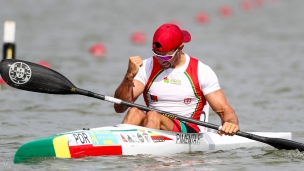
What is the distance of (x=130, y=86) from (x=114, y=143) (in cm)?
73

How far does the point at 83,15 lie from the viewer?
2939cm

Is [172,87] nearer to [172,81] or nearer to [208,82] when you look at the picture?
[172,81]

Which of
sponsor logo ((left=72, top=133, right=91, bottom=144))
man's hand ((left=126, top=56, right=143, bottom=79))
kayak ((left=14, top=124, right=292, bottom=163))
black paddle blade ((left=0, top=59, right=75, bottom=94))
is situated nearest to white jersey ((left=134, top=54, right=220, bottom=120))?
kayak ((left=14, top=124, right=292, bottom=163))

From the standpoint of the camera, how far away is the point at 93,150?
8.48 m

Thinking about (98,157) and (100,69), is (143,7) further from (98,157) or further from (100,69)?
(98,157)

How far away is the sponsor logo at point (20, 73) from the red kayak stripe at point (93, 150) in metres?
1.15

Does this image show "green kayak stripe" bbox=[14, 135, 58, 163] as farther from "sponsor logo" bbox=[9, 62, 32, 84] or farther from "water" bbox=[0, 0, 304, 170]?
"sponsor logo" bbox=[9, 62, 32, 84]

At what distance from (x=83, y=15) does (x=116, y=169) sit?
70.1ft

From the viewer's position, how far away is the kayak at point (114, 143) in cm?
832

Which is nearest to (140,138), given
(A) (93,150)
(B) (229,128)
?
(A) (93,150)

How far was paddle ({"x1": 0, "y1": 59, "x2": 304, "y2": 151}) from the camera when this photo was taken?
351 inches

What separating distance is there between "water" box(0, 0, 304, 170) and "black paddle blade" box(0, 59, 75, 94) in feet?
2.72

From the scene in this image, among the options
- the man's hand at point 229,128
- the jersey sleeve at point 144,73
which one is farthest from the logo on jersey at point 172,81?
the man's hand at point 229,128

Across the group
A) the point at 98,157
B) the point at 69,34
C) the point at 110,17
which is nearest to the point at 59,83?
the point at 98,157
